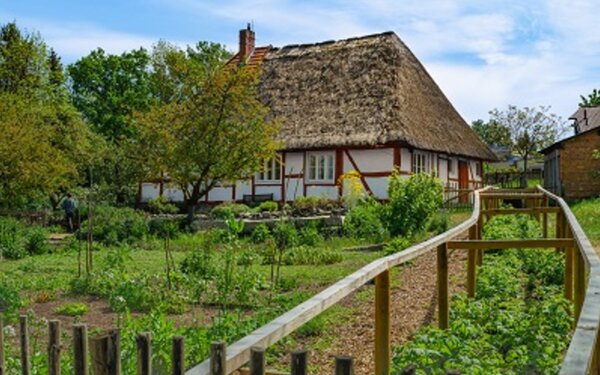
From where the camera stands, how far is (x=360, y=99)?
2467 cm

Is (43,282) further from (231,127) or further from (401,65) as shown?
(401,65)

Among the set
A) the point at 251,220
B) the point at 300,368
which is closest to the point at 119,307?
the point at 300,368

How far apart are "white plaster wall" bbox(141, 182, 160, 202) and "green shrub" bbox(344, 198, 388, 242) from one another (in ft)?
45.0

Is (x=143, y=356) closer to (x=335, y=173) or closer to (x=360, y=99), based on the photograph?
(x=335, y=173)

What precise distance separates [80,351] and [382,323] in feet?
6.92

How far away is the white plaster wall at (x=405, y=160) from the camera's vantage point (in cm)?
2260

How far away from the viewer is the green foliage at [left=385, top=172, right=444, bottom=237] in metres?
13.3

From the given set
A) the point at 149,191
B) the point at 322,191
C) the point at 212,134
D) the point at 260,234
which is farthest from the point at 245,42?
the point at 260,234

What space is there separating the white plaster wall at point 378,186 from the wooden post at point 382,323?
59.9 ft

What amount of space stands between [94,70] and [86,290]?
35.6m

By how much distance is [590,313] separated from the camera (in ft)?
6.91

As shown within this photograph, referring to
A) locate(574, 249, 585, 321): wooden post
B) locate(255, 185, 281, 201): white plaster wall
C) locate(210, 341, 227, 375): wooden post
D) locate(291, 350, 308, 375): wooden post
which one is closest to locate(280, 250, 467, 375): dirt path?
locate(574, 249, 585, 321): wooden post

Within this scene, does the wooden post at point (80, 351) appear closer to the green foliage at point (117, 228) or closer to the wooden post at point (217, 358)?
the wooden post at point (217, 358)

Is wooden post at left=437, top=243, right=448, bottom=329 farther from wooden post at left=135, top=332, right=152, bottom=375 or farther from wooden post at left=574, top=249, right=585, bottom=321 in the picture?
wooden post at left=135, top=332, right=152, bottom=375
